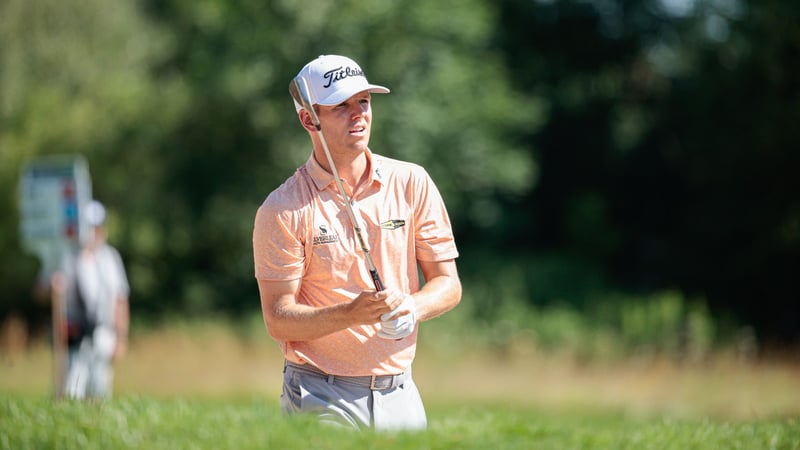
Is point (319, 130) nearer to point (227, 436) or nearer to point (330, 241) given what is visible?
point (330, 241)

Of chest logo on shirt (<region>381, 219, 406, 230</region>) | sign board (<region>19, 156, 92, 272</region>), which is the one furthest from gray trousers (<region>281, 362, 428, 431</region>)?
sign board (<region>19, 156, 92, 272</region>)

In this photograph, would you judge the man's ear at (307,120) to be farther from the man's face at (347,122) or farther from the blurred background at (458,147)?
the blurred background at (458,147)

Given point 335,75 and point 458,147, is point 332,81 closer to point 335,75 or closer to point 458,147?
point 335,75

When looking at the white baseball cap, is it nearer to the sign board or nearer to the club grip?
the club grip

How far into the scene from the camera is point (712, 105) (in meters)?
27.1

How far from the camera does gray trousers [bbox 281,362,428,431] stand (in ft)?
16.3

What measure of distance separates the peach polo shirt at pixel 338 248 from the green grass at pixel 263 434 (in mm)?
421

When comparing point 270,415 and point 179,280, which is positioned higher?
point 270,415

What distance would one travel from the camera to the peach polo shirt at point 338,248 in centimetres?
491

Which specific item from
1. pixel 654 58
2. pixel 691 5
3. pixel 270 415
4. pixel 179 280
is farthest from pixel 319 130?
pixel 654 58

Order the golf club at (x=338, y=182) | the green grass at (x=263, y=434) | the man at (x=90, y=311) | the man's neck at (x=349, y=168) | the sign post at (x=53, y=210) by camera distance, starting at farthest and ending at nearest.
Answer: the sign post at (x=53, y=210)
the man at (x=90, y=311)
the man's neck at (x=349, y=168)
the golf club at (x=338, y=182)
the green grass at (x=263, y=434)

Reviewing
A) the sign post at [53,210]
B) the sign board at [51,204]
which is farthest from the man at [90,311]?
the sign board at [51,204]

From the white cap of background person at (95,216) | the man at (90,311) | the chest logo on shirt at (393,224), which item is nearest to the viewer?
the chest logo on shirt at (393,224)

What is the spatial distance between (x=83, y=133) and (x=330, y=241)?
24.5 meters
